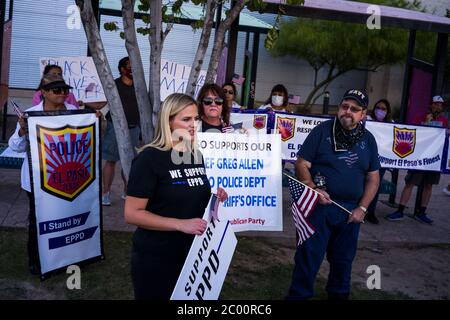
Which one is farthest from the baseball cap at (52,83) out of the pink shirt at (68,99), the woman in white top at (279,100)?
the woman in white top at (279,100)

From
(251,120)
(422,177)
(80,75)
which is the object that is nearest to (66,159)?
(251,120)

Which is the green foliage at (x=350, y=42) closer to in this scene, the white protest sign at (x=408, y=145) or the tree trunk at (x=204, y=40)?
the white protest sign at (x=408, y=145)

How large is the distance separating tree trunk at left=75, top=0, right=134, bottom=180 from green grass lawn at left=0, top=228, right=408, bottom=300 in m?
0.94

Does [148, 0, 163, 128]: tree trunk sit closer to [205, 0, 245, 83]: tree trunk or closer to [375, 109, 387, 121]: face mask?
[205, 0, 245, 83]: tree trunk

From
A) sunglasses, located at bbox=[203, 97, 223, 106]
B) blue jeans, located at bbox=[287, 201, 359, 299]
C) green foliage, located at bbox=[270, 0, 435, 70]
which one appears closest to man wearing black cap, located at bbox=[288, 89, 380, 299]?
blue jeans, located at bbox=[287, 201, 359, 299]

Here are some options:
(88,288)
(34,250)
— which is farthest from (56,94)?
(88,288)

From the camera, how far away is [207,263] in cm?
312

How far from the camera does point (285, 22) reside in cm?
2256

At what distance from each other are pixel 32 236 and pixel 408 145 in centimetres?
511

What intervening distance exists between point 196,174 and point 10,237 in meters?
3.38

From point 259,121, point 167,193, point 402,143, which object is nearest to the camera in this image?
point 167,193

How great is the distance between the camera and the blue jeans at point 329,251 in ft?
14.4

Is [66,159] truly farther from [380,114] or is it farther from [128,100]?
[380,114]

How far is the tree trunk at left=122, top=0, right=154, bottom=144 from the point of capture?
4879 mm
